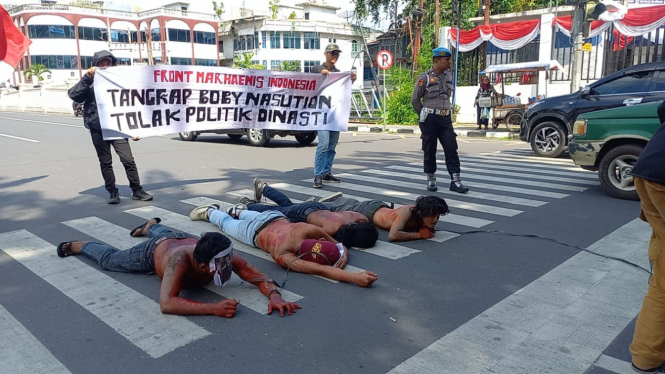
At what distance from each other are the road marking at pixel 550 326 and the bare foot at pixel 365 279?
33.1 inches

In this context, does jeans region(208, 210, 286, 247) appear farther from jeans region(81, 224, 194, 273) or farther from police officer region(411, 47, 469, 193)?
police officer region(411, 47, 469, 193)

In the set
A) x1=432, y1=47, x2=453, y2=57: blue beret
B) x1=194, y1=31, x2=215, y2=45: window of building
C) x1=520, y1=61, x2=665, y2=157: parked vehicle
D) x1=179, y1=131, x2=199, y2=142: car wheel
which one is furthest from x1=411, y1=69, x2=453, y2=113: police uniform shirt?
x1=194, y1=31, x2=215, y2=45: window of building

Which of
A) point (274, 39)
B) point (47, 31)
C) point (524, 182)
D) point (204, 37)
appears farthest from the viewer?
point (204, 37)

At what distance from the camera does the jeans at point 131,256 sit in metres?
4.25

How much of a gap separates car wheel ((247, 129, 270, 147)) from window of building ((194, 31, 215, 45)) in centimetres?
5479

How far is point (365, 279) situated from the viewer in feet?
13.2

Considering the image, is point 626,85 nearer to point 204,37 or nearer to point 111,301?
point 111,301

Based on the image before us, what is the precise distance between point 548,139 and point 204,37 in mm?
59952

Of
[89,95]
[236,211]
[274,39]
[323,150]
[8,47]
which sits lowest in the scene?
[236,211]

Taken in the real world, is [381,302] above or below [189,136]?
below

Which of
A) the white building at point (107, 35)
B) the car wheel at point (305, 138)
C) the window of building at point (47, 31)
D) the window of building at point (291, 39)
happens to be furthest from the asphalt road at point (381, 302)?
→ the window of building at point (47, 31)

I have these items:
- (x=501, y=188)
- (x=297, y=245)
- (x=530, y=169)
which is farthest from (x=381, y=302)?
(x=530, y=169)

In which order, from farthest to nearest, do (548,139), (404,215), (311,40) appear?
(311,40) < (548,139) < (404,215)

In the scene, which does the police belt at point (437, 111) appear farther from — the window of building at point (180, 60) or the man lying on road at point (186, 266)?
the window of building at point (180, 60)
